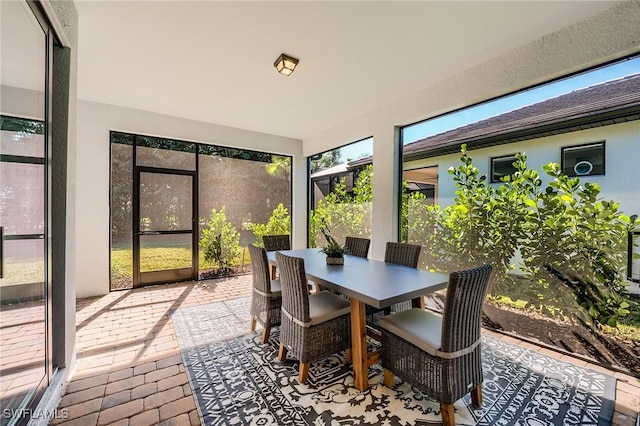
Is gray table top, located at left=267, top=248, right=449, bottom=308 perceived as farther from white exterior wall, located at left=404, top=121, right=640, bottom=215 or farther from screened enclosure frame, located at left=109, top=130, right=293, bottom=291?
screened enclosure frame, located at left=109, top=130, right=293, bottom=291

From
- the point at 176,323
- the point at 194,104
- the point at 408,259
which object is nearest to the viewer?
the point at 408,259

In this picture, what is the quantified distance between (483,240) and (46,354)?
159 inches

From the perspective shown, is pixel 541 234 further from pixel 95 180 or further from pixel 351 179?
pixel 95 180

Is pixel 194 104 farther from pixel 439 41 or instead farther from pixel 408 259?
pixel 408 259

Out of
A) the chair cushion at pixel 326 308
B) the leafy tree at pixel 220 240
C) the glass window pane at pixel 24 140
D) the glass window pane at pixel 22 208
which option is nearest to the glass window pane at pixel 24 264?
the glass window pane at pixel 22 208

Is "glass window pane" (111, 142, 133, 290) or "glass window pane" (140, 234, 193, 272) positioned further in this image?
"glass window pane" (140, 234, 193, 272)

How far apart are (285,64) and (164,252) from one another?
3.85 meters

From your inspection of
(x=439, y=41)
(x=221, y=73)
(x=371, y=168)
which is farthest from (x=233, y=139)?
(x=439, y=41)

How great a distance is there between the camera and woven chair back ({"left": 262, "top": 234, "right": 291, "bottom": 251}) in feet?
13.0

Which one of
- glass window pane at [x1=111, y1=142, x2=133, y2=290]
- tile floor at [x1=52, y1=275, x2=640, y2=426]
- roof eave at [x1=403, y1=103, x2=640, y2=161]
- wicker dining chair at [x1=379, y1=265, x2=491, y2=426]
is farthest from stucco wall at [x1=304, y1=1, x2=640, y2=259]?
glass window pane at [x1=111, y1=142, x2=133, y2=290]

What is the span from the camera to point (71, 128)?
2.16 metres

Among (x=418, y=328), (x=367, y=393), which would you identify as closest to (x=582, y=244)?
(x=418, y=328)

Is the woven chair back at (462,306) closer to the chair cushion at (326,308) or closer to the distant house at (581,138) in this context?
the chair cushion at (326,308)

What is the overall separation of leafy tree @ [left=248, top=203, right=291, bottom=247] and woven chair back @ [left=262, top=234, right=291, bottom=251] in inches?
72.6
